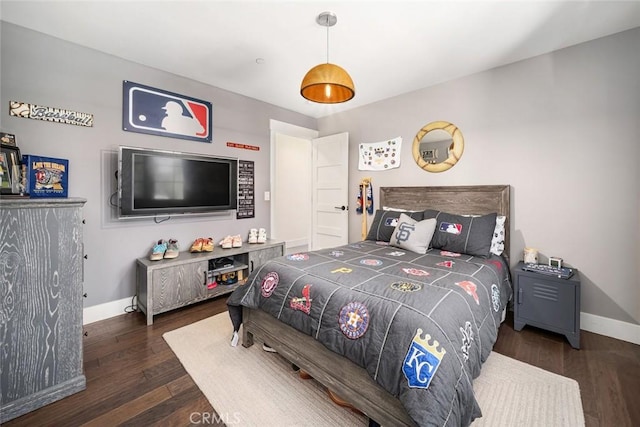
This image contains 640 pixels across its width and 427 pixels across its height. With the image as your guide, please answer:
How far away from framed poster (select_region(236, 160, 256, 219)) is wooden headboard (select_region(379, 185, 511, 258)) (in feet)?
5.94

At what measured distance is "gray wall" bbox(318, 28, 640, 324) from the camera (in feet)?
7.19

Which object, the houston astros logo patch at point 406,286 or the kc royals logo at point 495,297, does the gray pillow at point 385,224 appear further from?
the houston astros logo patch at point 406,286

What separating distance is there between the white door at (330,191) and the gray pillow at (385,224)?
95cm

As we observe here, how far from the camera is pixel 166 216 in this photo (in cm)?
291

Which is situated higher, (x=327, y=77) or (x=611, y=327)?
(x=327, y=77)

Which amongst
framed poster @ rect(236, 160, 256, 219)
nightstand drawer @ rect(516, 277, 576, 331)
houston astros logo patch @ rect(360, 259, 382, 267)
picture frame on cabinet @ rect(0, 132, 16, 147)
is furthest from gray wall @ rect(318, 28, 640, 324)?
picture frame on cabinet @ rect(0, 132, 16, 147)

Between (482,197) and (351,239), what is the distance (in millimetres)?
1848

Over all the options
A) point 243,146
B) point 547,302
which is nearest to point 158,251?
point 243,146

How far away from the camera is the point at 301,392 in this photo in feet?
5.32

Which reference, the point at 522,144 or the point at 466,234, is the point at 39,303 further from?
the point at 522,144

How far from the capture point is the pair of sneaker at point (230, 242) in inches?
127

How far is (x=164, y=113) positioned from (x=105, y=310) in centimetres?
204

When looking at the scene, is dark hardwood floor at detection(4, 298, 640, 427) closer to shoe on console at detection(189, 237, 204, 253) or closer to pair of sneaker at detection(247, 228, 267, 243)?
shoe on console at detection(189, 237, 204, 253)

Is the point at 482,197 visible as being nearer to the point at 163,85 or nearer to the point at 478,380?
the point at 478,380
